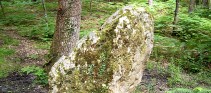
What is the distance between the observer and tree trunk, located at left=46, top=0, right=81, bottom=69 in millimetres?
7000

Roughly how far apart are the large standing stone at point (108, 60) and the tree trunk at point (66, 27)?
2.39 m

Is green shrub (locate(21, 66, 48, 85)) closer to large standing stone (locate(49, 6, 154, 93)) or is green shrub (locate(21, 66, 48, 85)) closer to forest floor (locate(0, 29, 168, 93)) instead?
forest floor (locate(0, 29, 168, 93))

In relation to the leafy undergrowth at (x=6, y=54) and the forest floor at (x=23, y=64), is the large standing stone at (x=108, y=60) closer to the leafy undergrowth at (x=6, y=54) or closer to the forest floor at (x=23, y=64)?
the forest floor at (x=23, y=64)

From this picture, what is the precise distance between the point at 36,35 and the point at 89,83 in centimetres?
675

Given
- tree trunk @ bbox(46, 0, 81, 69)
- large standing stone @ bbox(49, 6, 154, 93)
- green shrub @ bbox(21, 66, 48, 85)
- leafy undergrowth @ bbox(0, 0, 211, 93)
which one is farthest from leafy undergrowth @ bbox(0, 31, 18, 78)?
large standing stone @ bbox(49, 6, 154, 93)

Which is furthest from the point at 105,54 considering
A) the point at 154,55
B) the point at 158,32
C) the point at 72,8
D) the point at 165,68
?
the point at 158,32

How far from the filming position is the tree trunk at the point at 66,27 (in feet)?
23.0

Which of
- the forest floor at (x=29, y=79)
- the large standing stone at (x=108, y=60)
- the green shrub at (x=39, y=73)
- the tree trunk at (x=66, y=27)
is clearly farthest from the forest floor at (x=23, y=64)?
the large standing stone at (x=108, y=60)

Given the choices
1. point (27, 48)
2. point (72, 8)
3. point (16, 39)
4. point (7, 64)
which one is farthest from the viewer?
point (16, 39)

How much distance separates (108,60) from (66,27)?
280cm

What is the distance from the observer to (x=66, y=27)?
7152 millimetres

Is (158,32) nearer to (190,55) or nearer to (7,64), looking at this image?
(190,55)

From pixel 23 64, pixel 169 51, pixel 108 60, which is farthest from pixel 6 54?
pixel 169 51

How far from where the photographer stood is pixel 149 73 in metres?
8.41
